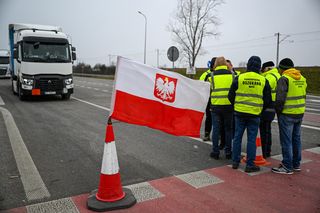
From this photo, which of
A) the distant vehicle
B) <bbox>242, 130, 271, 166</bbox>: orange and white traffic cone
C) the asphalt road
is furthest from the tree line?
<bbox>242, 130, 271, 166</bbox>: orange and white traffic cone

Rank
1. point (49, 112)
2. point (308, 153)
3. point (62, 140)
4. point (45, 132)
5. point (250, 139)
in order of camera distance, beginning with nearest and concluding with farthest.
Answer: point (250, 139)
point (308, 153)
point (62, 140)
point (45, 132)
point (49, 112)

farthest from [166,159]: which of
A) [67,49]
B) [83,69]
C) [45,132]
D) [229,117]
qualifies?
[83,69]

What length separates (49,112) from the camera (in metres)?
11.8

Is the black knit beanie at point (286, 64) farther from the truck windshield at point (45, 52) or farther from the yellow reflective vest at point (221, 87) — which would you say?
the truck windshield at point (45, 52)

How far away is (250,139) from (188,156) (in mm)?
1405

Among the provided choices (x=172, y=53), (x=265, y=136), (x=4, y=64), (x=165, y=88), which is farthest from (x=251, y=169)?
(x=4, y=64)

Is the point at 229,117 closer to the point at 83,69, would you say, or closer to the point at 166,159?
the point at 166,159

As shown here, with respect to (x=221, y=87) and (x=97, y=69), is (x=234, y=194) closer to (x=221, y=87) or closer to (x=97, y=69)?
(x=221, y=87)

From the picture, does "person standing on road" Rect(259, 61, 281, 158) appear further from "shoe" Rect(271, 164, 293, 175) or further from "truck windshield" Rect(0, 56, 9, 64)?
"truck windshield" Rect(0, 56, 9, 64)

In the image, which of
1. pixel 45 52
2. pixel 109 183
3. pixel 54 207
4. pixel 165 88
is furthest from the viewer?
pixel 45 52

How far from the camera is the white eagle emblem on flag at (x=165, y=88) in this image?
4492 mm

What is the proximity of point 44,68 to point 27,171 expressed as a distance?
33.4 feet

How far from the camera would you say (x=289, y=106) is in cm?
519

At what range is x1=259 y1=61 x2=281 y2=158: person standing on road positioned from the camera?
5.74 m
